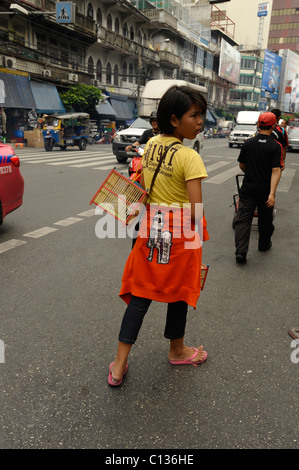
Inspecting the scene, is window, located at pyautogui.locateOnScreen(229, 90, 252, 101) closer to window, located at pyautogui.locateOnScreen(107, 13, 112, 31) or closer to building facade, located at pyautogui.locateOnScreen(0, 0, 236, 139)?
building facade, located at pyautogui.locateOnScreen(0, 0, 236, 139)

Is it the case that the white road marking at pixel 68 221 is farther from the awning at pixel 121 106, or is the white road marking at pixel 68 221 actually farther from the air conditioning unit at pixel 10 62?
the awning at pixel 121 106

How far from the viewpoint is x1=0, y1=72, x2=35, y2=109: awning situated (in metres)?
23.0

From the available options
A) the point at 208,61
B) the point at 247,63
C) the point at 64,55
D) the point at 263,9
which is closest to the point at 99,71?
the point at 64,55

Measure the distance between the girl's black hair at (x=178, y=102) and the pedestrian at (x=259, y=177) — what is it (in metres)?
2.73

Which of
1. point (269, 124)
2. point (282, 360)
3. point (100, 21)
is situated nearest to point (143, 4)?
point (100, 21)

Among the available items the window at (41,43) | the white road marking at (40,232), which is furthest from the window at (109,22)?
the white road marking at (40,232)

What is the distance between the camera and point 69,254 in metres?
4.86

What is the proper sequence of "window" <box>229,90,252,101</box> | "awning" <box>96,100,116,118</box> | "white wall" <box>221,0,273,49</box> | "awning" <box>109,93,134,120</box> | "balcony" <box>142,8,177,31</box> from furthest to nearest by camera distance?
1. "white wall" <box>221,0,273,49</box>
2. "window" <box>229,90,252,101</box>
3. "balcony" <box>142,8,177,31</box>
4. "awning" <box>109,93,134,120</box>
5. "awning" <box>96,100,116,118</box>

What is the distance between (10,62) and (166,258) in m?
25.6

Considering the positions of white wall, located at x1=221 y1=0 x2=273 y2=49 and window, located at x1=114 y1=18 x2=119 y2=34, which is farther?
white wall, located at x1=221 y1=0 x2=273 y2=49

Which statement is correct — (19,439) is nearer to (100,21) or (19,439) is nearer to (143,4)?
(100,21)

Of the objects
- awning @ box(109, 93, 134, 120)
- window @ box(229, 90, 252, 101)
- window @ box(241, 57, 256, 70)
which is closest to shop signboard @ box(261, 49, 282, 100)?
window @ box(229, 90, 252, 101)

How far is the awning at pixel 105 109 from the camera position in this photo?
3284 centimetres

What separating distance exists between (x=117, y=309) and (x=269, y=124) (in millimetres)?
2836
